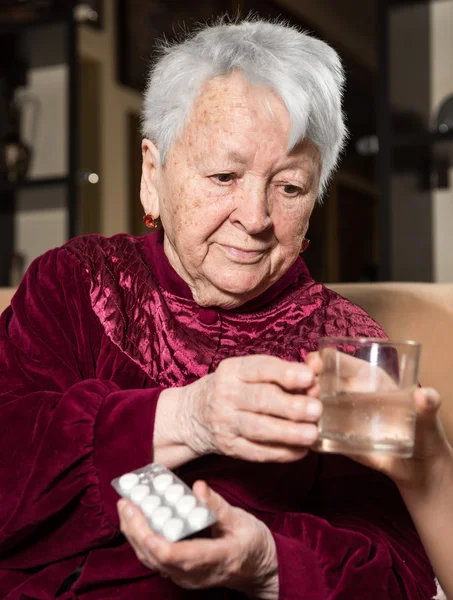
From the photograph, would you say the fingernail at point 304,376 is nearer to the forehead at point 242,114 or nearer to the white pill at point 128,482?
the white pill at point 128,482

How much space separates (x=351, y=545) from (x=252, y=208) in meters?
0.52

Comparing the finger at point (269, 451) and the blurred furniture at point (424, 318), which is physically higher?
the blurred furniture at point (424, 318)

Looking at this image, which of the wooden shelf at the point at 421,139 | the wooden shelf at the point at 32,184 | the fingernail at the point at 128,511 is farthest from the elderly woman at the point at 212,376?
the wooden shelf at the point at 32,184

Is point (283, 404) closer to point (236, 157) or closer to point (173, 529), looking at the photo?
point (173, 529)

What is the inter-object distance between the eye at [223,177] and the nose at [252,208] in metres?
0.03

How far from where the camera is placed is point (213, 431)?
3.23ft

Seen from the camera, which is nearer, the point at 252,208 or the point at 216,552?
the point at 216,552

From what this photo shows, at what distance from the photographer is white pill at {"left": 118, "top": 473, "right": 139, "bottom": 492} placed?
2.98 ft

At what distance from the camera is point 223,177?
125cm

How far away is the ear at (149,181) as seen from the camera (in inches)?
54.7

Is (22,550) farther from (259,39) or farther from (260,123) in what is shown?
(259,39)

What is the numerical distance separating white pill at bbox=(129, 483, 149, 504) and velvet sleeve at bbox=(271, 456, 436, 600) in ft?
0.76

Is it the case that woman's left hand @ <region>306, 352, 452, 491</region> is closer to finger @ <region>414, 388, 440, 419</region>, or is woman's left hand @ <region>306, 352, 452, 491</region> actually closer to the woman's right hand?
finger @ <region>414, 388, 440, 419</region>

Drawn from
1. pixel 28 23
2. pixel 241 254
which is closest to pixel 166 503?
pixel 241 254
